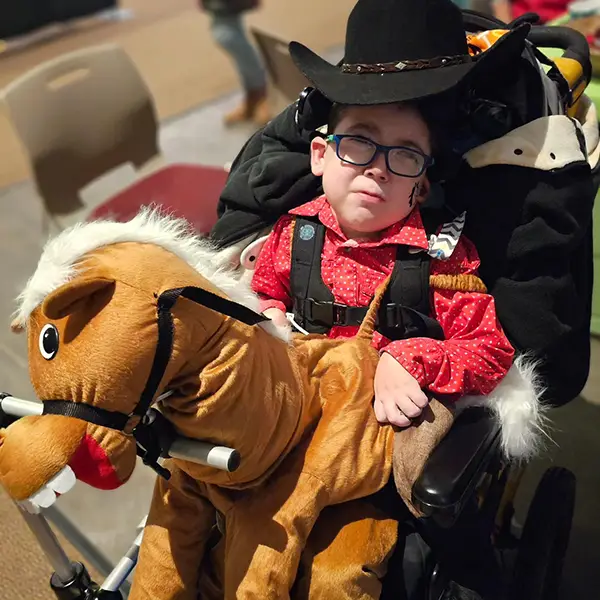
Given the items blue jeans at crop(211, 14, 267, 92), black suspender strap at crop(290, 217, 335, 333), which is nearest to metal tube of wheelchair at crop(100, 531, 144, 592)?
black suspender strap at crop(290, 217, 335, 333)

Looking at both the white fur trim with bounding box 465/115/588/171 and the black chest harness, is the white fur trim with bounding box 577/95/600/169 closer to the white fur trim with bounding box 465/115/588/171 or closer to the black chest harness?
the white fur trim with bounding box 465/115/588/171

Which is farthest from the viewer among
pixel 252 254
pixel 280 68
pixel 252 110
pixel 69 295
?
pixel 252 110

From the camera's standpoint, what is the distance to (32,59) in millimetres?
4254

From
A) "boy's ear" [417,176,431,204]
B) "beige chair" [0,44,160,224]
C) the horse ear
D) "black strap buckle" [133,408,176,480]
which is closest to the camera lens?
the horse ear

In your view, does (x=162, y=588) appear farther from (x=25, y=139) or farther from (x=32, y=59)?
(x=32, y=59)

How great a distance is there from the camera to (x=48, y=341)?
726 mm

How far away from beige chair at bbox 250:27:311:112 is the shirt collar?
3.37ft

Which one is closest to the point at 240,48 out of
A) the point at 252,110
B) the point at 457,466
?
the point at 252,110

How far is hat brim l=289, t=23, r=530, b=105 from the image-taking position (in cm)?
89

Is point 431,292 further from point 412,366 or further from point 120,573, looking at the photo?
point 120,573

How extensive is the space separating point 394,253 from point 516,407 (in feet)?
0.85

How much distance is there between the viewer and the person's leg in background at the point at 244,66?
3117 millimetres

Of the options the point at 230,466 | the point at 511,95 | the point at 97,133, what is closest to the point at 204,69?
the point at 97,133

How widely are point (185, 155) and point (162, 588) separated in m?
2.42
